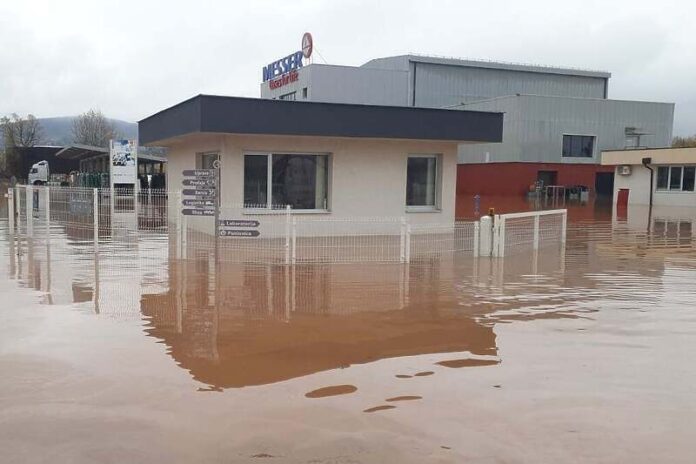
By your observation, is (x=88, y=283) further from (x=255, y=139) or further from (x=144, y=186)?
(x=144, y=186)

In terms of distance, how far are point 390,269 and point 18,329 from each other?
685 centimetres

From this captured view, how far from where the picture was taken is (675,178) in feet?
134

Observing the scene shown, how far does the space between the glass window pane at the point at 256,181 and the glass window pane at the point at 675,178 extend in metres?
31.9

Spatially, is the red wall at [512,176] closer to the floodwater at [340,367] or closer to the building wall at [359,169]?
the building wall at [359,169]

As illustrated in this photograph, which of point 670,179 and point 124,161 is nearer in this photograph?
point 124,161

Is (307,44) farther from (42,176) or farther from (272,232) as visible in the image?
(272,232)

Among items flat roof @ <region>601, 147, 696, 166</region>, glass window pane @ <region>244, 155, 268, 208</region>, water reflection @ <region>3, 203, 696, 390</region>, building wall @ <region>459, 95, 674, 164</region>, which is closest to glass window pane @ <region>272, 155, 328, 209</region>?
glass window pane @ <region>244, 155, 268, 208</region>

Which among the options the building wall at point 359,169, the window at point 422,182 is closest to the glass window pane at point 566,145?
the building wall at point 359,169

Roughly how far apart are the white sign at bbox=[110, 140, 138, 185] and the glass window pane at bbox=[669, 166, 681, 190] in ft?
103

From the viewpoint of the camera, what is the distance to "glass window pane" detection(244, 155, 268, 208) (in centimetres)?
1723

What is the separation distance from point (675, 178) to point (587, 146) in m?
12.3

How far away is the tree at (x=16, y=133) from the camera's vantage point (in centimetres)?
7156

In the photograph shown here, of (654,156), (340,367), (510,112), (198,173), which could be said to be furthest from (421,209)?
(510,112)

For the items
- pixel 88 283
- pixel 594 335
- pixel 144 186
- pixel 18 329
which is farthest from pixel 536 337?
pixel 144 186
